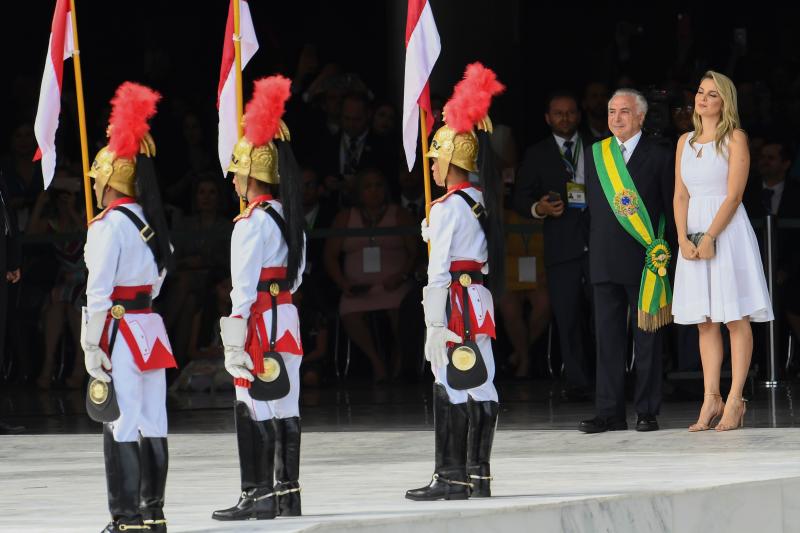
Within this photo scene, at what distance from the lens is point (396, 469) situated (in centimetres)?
967

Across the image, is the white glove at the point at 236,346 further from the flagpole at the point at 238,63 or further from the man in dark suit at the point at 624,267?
the man in dark suit at the point at 624,267

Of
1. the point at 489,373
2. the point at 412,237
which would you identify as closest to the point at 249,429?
the point at 489,373

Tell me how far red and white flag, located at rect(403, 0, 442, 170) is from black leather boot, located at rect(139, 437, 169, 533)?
2.28m

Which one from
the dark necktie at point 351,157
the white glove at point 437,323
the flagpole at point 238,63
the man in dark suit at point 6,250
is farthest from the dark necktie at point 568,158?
the white glove at point 437,323

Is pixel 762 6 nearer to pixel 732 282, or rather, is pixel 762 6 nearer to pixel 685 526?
pixel 732 282

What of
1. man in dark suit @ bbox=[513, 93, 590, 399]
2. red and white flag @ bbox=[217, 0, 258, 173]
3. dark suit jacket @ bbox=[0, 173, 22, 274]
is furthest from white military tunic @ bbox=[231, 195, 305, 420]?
man in dark suit @ bbox=[513, 93, 590, 399]

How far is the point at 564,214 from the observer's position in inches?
477

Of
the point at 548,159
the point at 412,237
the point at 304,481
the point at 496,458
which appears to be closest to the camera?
the point at 304,481

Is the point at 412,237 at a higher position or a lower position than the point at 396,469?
higher

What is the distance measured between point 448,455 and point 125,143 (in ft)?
6.37

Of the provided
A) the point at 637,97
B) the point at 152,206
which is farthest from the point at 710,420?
the point at 152,206

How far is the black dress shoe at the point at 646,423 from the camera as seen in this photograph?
10.7 metres

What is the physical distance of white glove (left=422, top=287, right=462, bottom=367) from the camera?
7.97 meters

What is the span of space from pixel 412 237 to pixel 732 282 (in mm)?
3982
